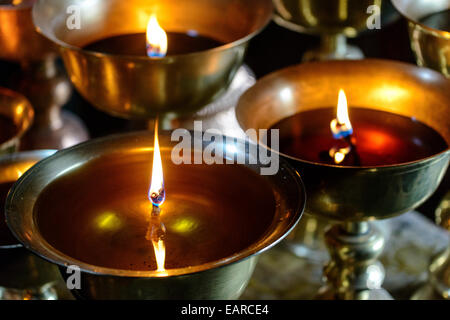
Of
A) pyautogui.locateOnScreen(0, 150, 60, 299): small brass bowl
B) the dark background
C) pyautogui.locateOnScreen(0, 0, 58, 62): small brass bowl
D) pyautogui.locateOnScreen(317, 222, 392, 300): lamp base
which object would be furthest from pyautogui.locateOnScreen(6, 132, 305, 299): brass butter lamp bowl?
the dark background

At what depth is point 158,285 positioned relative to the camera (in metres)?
0.61

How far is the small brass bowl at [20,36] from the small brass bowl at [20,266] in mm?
376

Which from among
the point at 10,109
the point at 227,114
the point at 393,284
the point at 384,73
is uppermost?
the point at 384,73

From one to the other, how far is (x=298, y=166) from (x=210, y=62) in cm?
24

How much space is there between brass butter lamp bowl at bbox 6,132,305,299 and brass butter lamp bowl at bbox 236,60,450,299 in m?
0.06

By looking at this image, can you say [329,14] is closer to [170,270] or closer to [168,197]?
[168,197]

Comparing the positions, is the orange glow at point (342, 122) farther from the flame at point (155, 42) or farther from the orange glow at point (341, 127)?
the flame at point (155, 42)

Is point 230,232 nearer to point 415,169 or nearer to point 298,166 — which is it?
point 298,166

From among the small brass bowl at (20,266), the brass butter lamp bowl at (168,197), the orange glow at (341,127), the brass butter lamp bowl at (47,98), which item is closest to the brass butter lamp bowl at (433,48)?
the orange glow at (341,127)

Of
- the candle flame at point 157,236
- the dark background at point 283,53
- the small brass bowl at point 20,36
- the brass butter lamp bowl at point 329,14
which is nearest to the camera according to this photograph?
the candle flame at point 157,236

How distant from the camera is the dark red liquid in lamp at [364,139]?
854mm

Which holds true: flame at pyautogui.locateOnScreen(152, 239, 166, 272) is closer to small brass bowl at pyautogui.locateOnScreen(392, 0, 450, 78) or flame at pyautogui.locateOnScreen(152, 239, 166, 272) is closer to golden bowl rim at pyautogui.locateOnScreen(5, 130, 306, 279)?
golden bowl rim at pyautogui.locateOnScreen(5, 130, 306, 279)

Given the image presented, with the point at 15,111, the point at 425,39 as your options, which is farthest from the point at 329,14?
the point at 15,111

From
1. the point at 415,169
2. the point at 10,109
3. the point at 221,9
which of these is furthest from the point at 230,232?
the point at 10,109
